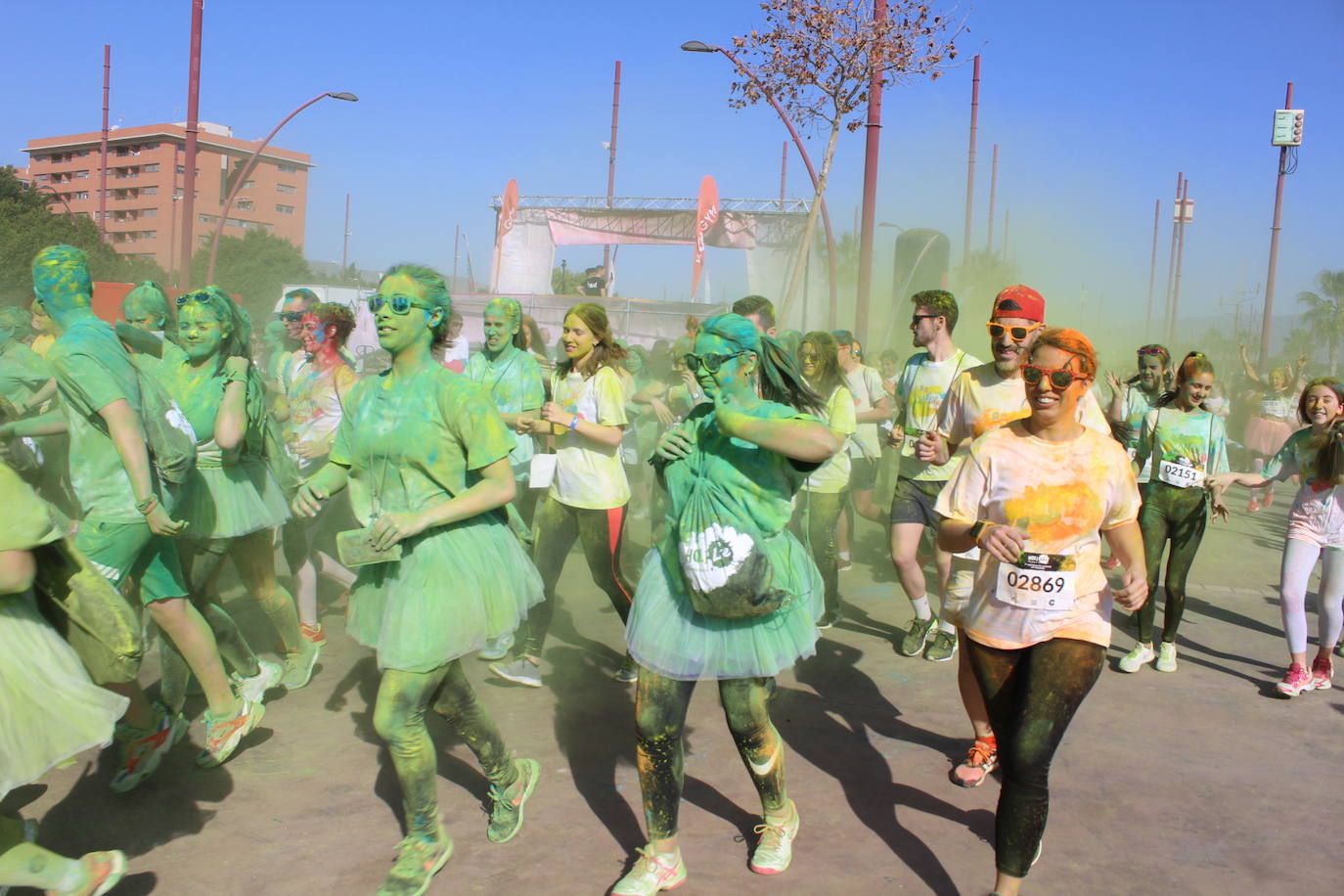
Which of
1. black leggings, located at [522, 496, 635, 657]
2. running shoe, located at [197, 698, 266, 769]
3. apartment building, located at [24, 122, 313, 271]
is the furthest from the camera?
apartment building, located at [24, 122, 313, 271]

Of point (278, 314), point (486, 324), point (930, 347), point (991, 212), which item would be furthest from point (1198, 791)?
point (991, 212)

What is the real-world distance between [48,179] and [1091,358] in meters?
120

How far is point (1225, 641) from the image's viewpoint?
720 cm

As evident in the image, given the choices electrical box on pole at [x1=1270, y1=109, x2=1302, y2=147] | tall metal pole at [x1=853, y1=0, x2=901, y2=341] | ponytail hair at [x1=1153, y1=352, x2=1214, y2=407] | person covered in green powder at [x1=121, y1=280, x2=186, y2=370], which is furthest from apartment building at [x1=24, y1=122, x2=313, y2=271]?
ponytail hair at [x1=1153, y1=352, x2=1214, y2=407]

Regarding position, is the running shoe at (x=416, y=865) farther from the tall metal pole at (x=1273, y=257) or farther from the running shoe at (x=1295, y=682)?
the tall metal pole at (x=1273, y=257)

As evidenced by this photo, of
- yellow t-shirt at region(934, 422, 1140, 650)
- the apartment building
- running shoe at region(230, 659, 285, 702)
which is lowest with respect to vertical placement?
running shoe at region(230, 659, 285, 702)

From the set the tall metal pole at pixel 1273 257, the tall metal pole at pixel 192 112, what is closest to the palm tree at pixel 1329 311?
the tall metal pole at pixel 1273 257

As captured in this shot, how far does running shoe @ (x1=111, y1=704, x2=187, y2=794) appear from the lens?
4.20m

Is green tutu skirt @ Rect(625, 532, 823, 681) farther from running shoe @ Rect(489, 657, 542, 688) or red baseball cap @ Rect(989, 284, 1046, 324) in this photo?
running shoe @ Rect(489, 657, 542, 688)

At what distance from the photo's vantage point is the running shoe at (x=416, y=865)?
11.3ft

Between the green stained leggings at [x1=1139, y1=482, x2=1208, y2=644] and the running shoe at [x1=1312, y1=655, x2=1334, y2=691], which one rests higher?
the green stained leggings at [x1=1139, y1=482, x2=1208, y2=644]

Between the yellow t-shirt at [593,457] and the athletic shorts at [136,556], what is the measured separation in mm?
2061

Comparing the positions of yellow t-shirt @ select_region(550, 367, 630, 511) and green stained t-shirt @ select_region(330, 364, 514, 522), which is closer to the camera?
green stained t-shirt @ select_region(330, 364, 514, 522)

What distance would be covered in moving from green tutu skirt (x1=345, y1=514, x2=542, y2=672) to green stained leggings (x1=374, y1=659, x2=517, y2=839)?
8cm
